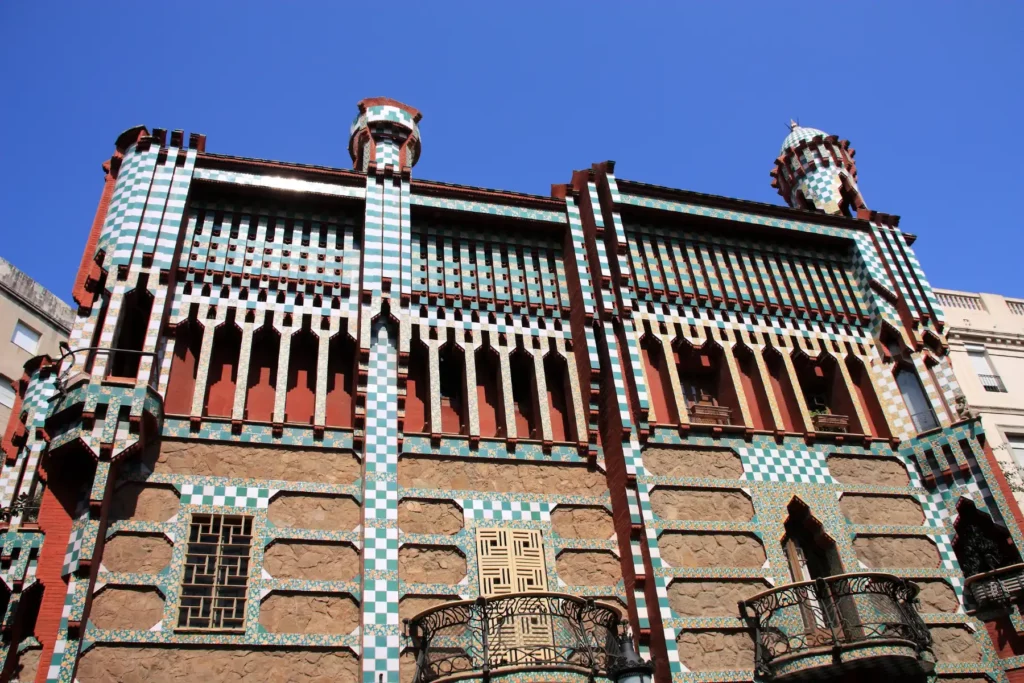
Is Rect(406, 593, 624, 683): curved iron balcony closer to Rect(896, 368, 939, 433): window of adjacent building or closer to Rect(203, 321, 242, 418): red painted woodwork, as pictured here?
Rect(203, 321, 242, 418): red painted woodwork

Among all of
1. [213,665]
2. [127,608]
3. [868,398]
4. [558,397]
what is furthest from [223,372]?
[868,398]

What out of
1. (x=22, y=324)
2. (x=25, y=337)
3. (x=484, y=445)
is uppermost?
(x=22, y=324)

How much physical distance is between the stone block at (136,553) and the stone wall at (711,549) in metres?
7.09

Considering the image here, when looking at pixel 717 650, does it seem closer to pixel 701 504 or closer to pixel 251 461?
pixel 701 504

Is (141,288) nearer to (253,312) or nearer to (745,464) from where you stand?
(253,312)

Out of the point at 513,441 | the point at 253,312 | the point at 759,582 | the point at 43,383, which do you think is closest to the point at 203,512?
the point at 253,312

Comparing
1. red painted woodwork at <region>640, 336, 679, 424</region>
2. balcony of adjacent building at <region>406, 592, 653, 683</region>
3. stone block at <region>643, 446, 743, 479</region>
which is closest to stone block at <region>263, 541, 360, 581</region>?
balcony of adjacent building at <region>406, 592, 653, 683</region>

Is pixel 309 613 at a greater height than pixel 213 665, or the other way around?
pixel 309 613

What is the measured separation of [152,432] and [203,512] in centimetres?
143

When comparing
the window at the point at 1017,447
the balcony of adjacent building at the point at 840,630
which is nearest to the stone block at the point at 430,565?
the balcony of adjacent building at the point at 840,630

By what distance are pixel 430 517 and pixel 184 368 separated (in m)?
4.57

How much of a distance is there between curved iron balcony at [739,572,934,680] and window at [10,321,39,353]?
2077 cm

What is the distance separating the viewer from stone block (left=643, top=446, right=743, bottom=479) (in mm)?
15797

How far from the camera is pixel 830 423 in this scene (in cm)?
1742
